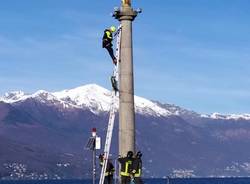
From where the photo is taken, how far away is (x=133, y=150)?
134 ft

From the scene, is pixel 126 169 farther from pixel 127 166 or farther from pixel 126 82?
pixel 126 82

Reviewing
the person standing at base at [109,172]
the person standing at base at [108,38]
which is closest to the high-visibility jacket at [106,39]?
the person standing at base at [108,38]

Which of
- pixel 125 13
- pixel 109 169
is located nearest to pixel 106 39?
pixel 125 13

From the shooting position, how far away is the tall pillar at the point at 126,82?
134 ft

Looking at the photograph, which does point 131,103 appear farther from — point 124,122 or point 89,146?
point 89,146

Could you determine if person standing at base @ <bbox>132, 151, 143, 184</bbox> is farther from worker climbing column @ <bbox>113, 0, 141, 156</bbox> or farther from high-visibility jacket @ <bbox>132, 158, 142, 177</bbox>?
worker climbing column @ <bbox>113, 0, 141, 156</bbox>

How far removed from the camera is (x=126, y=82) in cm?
4084

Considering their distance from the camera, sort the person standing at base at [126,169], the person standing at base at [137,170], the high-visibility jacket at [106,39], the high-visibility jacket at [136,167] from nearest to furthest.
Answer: the person standing at base at [137,170], the high-visibility jacket at [136,167], the person standing at base at [126,169], the high-visibility jacket at [106,39]

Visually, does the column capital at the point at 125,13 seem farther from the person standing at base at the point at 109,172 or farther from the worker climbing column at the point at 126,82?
the person standing at base at the point at 109,172

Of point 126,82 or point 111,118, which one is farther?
point 126,82

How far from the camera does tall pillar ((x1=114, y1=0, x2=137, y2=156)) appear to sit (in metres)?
40.8

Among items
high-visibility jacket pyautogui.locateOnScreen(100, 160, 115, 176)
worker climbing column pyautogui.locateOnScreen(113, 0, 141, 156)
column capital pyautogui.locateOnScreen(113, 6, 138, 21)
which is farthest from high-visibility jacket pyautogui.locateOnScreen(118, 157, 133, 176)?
column capital pyautogui.locateOnScreen(113, 6, 138, 21)

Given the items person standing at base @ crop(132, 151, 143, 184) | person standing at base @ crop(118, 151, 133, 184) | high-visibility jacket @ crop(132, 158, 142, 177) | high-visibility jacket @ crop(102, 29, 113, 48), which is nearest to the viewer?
person standing at base @ crop(132, 151, 143, 184)

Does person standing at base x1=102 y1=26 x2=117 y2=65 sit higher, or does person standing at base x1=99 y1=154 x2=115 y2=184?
person standing at base x1=102 y1=26 x2=117 y2=65
